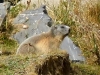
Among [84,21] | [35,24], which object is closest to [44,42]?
[84,21]

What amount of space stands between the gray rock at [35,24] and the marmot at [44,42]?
4.05 feet

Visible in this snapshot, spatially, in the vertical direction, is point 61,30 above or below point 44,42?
above

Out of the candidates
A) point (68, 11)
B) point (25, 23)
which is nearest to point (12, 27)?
point (25, 23)

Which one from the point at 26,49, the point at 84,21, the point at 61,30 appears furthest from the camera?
the point at 84,21

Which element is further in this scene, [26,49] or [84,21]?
[84,21]

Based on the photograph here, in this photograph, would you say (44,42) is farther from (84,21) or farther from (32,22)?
(32,22)

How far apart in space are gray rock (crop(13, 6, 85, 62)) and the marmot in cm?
123

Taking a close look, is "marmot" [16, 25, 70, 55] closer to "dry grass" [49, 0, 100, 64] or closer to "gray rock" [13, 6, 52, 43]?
"dry grass" [49, 0, 100, 64]

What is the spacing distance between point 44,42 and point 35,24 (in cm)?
319

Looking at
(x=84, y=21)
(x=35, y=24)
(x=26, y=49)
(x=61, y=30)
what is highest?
(x=84, y=21)

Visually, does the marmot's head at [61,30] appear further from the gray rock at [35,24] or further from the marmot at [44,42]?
the gray rock at [35,24]

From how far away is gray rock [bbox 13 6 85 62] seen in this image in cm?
1140

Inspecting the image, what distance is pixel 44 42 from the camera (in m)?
9.48

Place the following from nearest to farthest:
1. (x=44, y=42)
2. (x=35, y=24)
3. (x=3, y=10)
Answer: (x=44, y=42), (x=35, y=24), (x=3, y=10)
